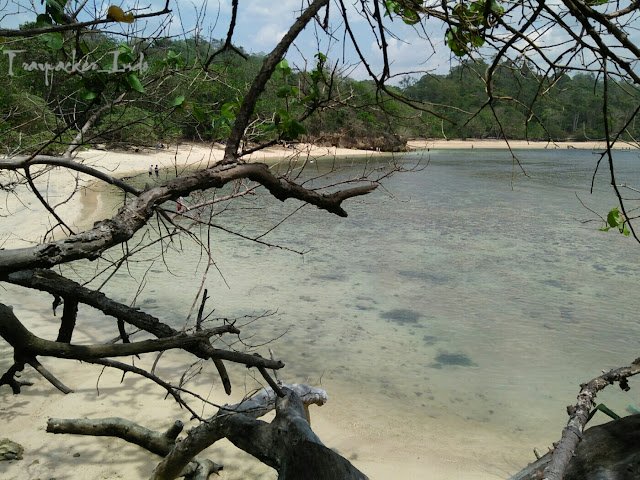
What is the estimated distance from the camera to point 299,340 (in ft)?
22.3

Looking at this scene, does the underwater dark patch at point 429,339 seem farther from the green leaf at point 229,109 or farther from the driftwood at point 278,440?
the green leaf at point 229,109

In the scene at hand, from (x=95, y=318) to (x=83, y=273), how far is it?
2162 mm

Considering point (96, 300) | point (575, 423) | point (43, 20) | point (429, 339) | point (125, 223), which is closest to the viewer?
point (575, 423)

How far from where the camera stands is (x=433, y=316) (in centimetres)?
789

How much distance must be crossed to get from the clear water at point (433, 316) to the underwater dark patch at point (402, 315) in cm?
3

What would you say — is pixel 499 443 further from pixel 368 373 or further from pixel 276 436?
pixel 276 436

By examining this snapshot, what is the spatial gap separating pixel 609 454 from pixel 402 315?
6488mm

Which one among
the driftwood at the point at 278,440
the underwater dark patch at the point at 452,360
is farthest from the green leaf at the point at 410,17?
the underwater dark patch at the point at 452,360

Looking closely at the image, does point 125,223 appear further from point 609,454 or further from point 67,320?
point 609,454

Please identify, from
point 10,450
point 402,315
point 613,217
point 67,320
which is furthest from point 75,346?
point 402,315

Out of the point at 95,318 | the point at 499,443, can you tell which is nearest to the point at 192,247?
the point at 95,318

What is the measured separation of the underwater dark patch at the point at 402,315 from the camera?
25.1ft

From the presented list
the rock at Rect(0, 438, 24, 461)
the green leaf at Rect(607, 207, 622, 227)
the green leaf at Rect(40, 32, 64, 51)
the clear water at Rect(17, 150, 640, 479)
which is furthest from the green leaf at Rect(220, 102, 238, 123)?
the rock at Rect(0, 438, 24, 461)

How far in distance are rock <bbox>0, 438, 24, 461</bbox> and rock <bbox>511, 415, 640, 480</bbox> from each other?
3131 mm
